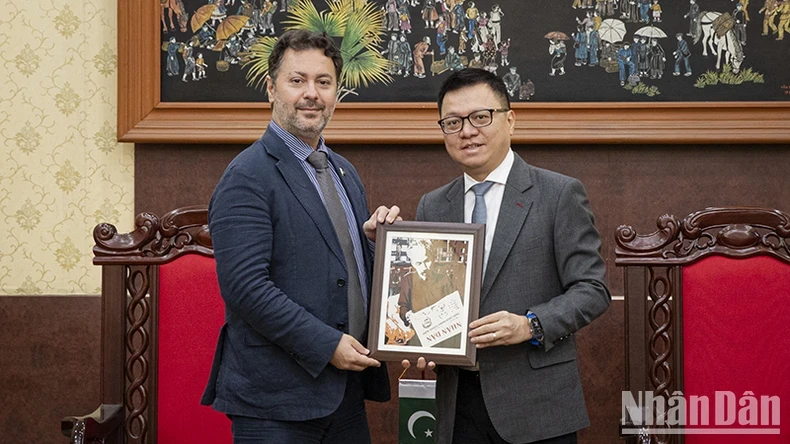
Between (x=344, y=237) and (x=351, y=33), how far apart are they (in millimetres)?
1474

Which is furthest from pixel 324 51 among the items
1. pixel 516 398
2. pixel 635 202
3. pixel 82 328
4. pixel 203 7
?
pixel 82 328

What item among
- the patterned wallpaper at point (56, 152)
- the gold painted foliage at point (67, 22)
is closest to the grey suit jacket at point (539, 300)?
the patterned wallpaper at point (56, 152)

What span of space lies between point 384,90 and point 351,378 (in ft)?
5.00

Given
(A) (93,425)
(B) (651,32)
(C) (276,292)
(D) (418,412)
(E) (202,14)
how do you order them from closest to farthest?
(C) (276,292)
(D) (418,412)
(A) (93,425)
(B) (651,32)
(E) (202,14)

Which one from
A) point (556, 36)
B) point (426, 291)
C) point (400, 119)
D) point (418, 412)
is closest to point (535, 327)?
point (426, 291)

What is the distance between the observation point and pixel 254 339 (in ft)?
6.46

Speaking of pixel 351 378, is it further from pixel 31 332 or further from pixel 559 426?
pixel 31 332

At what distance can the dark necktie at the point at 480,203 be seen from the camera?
214 centimetres

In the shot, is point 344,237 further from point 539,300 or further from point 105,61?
point 105,61

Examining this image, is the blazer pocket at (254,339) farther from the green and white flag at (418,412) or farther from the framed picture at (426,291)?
the green and white flag at (418,412)

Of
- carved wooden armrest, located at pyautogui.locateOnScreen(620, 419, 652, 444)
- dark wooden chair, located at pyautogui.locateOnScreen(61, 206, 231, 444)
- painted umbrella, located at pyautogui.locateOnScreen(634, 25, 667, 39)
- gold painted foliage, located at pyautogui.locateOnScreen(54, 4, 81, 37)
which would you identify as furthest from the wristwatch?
gold painted foliage, located at pyautogui.locateOnScreen(54, 4, 81, 37)

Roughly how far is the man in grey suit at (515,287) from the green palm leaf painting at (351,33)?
45.8 inches

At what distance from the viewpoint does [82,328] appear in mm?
3387

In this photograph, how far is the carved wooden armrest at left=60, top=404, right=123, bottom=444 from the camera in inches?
91.8
